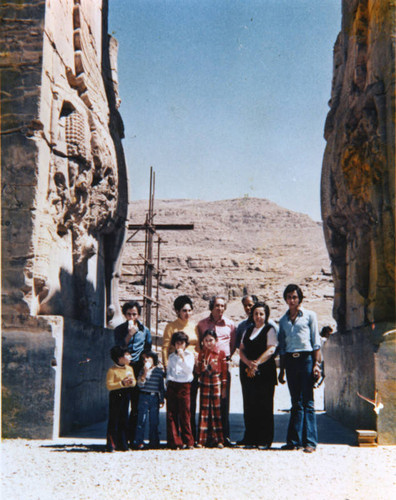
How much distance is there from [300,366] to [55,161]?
126 inches

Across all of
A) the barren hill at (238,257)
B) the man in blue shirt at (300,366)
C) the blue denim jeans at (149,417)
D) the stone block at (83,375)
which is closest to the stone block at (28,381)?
the stone block at (83,375)

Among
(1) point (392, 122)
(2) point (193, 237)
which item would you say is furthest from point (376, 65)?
(2) point (193, 237)

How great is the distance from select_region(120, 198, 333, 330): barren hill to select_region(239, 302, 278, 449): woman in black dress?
26.2 m

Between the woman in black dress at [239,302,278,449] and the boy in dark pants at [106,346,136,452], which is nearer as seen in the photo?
the boy in dark pants at [106,346,136,452]

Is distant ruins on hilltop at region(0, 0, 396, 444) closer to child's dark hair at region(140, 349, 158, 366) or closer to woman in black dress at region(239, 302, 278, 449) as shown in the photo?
child's dark hair at region(140, 349, 158, 366)

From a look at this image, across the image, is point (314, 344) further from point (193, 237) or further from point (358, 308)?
point (193, 237)

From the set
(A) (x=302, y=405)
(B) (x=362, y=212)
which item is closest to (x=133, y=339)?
(A) (x=302, y=405)

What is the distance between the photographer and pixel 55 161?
20.9ft

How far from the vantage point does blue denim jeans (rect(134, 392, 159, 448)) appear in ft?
18.1

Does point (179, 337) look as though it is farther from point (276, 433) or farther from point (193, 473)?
point (276, 433)

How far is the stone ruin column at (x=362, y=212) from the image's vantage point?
5.92m

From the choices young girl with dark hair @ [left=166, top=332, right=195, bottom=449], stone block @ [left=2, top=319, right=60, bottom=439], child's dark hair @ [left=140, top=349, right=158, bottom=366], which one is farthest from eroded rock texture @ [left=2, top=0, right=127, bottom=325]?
young girl with dark hair @ [left=166, top=332, right=195, bottom=449]

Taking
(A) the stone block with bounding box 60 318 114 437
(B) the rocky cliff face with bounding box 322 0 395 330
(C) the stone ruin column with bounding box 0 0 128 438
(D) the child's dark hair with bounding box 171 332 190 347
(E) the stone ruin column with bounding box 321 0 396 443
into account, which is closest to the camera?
(D) the child's dark hair with bounding box 171 332 190 347

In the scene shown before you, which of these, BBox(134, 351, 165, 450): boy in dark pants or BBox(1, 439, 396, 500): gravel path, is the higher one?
BBox(134, 351, 165, 450): boy in dark pants
